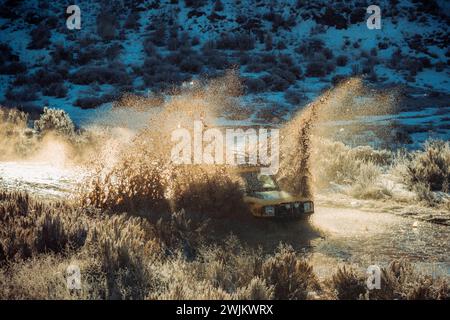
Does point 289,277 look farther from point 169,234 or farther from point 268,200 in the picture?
point 268,200

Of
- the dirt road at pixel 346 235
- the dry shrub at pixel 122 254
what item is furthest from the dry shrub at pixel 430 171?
the dry shrub at pixel 122 254

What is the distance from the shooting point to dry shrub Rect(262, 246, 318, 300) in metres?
4.92

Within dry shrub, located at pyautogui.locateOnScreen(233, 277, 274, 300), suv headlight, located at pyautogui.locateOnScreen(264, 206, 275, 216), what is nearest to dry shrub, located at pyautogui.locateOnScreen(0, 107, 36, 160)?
suv headlight, located at pyautogui.locateOnScreen(264, 206, 275, 216)

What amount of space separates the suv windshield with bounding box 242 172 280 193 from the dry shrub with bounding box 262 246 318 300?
2.79 metres

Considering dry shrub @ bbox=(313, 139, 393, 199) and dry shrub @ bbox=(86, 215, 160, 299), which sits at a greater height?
dry shrub @ bbox=(86, 215, 160, 299)

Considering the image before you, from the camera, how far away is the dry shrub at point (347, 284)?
16.2 ft

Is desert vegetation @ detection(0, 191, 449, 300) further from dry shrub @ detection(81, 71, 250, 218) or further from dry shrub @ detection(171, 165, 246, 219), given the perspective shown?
dry shrub @ detection(171, 165, 246, 219)

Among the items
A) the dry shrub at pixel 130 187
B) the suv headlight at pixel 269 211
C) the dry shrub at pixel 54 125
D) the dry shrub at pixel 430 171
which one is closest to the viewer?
the suv headlight at pixel 269 211

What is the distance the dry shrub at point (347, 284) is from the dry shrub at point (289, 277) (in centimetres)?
28

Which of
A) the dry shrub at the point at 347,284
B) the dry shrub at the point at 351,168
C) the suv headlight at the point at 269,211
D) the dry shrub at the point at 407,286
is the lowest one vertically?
the dry shrub at the point at 351,168

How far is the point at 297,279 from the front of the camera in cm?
513

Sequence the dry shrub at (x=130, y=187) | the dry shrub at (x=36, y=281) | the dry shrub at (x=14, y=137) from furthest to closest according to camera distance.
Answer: the dry shrub at (x=14, y=137) < the dry shrub at (x=130, y=187) < the dry shrub at (x=36, y=281)

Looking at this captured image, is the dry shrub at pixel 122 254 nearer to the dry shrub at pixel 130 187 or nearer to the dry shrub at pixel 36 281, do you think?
the dry shrub at pixel 36 281

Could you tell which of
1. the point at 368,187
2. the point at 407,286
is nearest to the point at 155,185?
the point at 407,286
